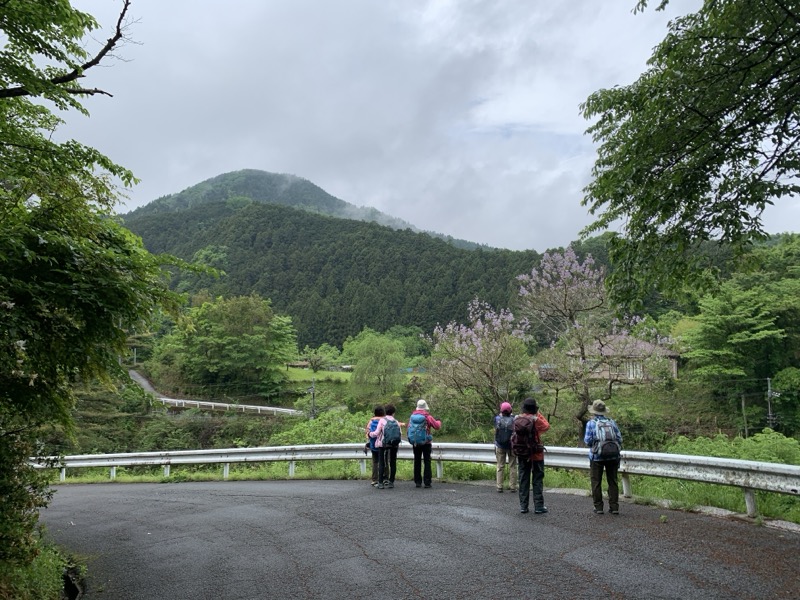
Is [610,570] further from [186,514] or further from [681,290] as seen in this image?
[186,514]

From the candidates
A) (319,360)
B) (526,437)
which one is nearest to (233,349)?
(319,360)

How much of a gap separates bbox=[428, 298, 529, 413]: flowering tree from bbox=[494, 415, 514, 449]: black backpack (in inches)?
489

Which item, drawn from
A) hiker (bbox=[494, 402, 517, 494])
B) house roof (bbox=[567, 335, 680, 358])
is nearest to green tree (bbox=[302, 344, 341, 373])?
house roof (bbox=[567, 335, 680, 358])

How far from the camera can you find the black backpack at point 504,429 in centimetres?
909

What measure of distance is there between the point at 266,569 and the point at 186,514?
408 cm

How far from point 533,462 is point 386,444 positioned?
3.35 m

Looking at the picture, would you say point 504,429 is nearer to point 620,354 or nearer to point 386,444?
point 386,444

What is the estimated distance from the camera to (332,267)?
120m

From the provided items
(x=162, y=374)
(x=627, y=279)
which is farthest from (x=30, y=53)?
(x=162, y=374)

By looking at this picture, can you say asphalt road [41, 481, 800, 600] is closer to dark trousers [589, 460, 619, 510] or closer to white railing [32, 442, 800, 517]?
dark trousers [589, 460, 619, 510]

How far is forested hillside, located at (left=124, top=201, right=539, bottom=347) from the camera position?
327ft

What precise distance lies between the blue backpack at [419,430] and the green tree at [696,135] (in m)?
4.43

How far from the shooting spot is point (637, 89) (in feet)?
21.6

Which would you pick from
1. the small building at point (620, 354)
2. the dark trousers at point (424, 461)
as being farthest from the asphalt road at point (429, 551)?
the small building at point (620, 354)
